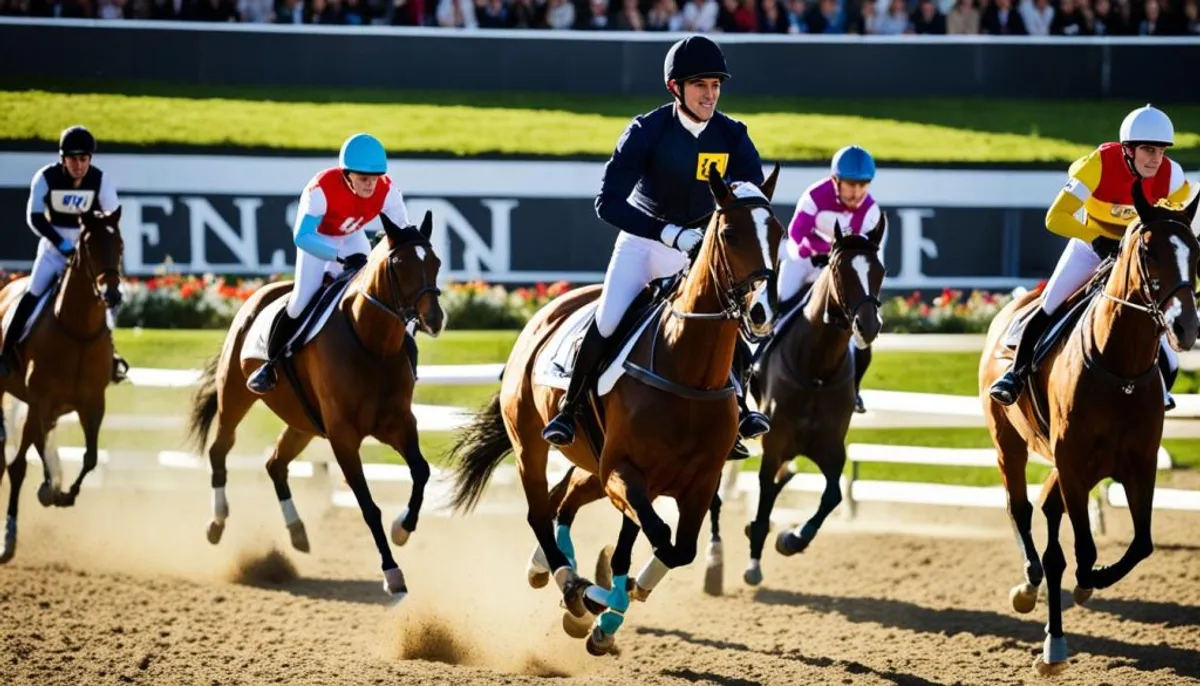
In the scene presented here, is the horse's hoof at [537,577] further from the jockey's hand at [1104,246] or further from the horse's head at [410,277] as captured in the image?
the jockey's hand at [1104,246]

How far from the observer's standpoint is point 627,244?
23.0 feet

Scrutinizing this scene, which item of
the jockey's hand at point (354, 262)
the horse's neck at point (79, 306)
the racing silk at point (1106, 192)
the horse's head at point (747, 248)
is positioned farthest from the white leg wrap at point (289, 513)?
the racing silk at point (1106, 192)

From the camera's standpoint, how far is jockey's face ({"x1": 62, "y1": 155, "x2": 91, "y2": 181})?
1082cm

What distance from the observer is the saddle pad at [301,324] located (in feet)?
29.9

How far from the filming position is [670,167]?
6664 mm

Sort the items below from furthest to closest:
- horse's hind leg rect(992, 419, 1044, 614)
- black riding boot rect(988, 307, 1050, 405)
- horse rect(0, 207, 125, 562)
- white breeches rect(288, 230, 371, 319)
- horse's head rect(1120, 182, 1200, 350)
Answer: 1. horse rect(0, 207, 125, 562)
2. white breeches rect(288, 230, 371, 319)
3. horse's hind leg rect(992, 419, 1044, 614)
4. black riding boot rect(988, 307, 1050, 405)
5. horse's head rect(1120, 182, 1200, 350)

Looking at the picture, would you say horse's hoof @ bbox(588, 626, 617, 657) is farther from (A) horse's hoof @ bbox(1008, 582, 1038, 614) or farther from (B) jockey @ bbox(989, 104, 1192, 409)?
(A) horse's hoof @ bbox(1008, 582, 1038, 614)

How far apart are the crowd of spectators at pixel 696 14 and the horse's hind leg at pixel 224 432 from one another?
1364 centimetres

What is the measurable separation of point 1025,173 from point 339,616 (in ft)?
39.6

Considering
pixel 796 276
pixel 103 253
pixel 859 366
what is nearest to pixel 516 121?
pixel 103 253

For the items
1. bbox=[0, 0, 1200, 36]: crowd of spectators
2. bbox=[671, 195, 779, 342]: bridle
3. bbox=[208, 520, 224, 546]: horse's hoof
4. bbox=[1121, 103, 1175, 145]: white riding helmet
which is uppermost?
bbox=[0, 0, 1200, 36]: crowd of spectators

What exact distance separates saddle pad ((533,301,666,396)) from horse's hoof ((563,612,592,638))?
3.46 feet

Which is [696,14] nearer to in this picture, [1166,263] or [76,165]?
[76,165]

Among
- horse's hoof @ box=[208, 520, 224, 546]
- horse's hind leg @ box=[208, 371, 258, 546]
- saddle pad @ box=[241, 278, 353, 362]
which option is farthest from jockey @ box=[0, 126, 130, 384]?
horse's hoof @ box=[208, 520, 224, 546]
